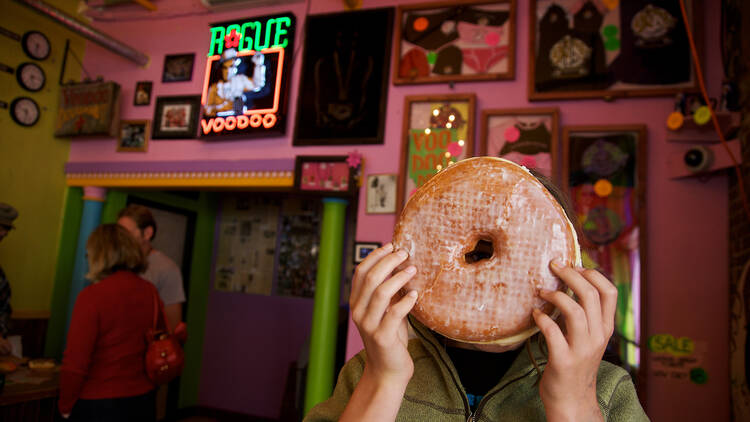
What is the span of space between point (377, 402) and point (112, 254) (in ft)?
5.75

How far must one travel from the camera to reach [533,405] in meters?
0.95

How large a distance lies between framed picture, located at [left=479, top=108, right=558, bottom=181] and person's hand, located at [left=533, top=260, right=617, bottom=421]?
1785mm

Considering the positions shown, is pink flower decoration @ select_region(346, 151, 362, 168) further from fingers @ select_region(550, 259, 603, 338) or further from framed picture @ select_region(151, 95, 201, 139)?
fingers @ select_region(550, 259, 603, 338)

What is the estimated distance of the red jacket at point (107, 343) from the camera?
Answer: 1939mm

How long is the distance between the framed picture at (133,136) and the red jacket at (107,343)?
183 centimetres

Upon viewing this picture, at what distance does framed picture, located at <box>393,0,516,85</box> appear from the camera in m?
2.74

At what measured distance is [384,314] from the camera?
0.84 meters

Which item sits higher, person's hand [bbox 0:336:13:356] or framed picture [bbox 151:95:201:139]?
framed picture [bbox 151:95:201:139]

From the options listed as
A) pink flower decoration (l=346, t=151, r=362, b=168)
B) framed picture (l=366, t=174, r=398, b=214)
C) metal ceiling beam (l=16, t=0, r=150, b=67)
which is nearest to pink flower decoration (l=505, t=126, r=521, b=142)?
framed picture (l=366, t=174, r=398, b=214)

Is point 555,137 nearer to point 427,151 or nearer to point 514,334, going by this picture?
point 427,151

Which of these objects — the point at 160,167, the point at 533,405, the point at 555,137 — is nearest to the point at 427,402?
the point at 533,405

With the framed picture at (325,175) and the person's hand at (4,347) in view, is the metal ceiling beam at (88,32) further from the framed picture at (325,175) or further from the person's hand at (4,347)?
the person's hand at (4,347)

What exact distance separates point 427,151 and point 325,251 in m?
0.88

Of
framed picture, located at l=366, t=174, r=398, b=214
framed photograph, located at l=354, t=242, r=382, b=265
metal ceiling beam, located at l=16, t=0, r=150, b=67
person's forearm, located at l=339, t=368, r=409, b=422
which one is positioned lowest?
person's forearm, located at l=339, t=368, r=409, b=422
